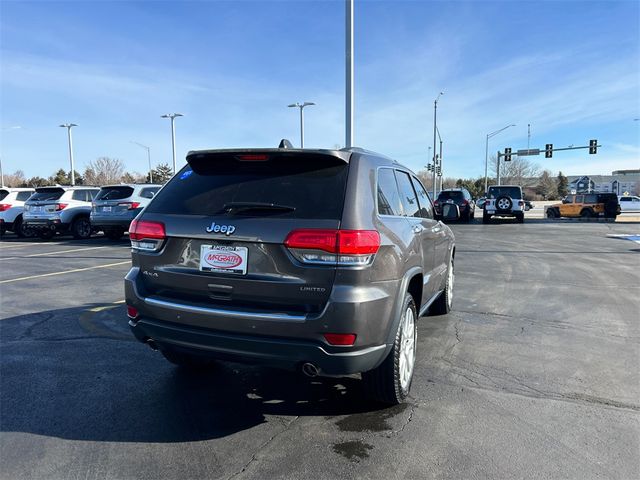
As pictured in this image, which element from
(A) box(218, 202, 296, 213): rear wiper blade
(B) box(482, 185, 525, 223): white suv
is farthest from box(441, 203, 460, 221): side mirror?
(B) box(482, 185, 525, 223): white suv

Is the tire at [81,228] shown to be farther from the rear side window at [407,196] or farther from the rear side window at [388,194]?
the rear side window at [388,194]

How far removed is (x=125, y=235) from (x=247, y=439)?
16485 millimetres

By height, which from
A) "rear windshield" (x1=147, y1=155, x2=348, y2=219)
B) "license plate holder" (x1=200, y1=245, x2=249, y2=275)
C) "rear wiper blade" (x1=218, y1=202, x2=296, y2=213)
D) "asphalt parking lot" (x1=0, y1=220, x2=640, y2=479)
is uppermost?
"rear windshield" (x1=147, y1=155, x2=348, y2=219)

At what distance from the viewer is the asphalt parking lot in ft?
8.66

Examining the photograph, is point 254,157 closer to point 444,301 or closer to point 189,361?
point 189,361

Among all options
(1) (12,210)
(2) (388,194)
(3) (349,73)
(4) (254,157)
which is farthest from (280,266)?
(1) (12,210)

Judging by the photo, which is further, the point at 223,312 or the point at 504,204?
the point at 504,204

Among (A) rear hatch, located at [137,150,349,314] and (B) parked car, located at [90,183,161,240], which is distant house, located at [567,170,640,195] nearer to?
(B) parked car, located at [90,183,161,240]

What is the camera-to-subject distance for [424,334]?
5.02m

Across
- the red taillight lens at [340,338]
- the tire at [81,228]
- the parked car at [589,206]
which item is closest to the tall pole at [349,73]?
the tire at [81,228]

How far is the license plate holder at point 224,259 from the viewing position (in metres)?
2.83

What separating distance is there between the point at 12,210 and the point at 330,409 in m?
19.2

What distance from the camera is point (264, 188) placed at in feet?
9.78

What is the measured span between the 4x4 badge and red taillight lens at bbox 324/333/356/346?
0.89 meters
